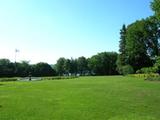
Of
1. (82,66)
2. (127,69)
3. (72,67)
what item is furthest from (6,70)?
(82,66)

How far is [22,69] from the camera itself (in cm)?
10844

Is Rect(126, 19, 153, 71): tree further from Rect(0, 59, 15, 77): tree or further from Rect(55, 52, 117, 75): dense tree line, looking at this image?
Rect(55, 52, 117, 75): dense tree line

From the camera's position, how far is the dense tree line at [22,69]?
102025 millimetres

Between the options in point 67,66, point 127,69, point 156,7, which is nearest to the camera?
point 156,7

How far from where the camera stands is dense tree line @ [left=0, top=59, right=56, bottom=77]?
10203 cm

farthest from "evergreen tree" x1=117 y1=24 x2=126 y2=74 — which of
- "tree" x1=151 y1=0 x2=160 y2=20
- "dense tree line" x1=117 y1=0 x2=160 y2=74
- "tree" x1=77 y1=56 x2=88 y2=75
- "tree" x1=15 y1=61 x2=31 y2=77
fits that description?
"tree" x1=151 y1=0 x2=160 y2=20

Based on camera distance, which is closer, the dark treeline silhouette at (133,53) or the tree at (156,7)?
the tree at (156,7)

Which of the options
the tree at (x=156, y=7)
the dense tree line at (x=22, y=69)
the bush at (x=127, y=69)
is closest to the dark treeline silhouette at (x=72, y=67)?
the dense tree line at (x=22, y=69)

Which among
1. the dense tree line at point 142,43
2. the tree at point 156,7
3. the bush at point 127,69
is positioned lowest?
the bush at point 127,69

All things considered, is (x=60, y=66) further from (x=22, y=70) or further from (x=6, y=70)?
(x=6, y=70)

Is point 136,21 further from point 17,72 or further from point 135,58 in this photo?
point 17,72

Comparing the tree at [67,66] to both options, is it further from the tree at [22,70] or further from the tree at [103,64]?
the tree at [22,70]

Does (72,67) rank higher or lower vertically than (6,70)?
higher

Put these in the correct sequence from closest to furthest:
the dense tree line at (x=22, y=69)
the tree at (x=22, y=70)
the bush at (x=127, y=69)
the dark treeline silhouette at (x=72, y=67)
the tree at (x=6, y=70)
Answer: the bush at (x=127, y=69) < the tree at (x=6, y=70) < the dense tree line at (x=22, y=69) < the tree at (x=22, y=70) < the dark treeline silhouette at (x=72, y=67)
